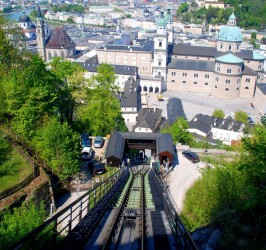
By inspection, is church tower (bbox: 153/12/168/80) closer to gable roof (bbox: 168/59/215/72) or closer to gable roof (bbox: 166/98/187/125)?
gable roof (bbox: 168/59/215/72)

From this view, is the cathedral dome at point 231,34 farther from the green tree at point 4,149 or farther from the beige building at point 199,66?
the green tree at point 4,149

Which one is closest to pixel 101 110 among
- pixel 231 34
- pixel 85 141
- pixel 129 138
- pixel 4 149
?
pixel 85 141

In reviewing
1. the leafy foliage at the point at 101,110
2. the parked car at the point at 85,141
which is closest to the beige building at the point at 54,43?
the leafy foliage at the point at 101,110

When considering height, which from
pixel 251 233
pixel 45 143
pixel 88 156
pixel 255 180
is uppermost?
pixel 255 180

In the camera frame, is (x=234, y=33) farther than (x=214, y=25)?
No

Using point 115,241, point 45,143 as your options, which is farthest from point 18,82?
point 115,241

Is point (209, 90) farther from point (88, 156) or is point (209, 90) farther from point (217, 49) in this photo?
point (88, 156)

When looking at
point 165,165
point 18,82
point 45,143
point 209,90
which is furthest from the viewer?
point 209,90
